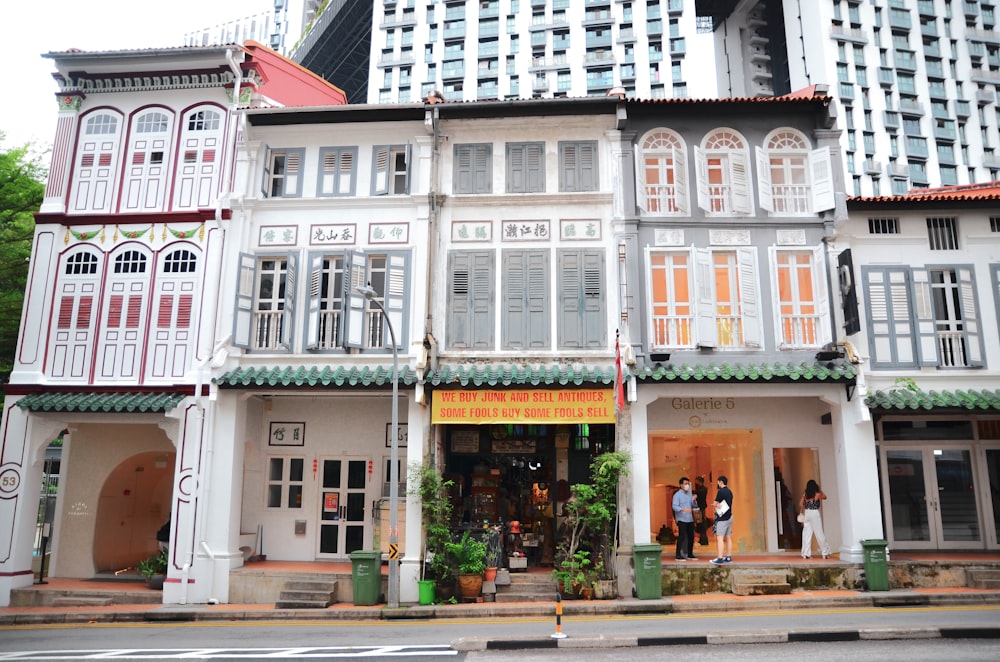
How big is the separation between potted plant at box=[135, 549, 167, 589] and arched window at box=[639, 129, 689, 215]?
13.7 meters

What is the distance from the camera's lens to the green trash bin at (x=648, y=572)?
13.9m

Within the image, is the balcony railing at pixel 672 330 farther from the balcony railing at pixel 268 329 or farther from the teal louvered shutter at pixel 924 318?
the balcony railing at pixel 268 329

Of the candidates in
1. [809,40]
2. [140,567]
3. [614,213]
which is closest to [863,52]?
[809,40]

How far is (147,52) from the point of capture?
56.0 ft

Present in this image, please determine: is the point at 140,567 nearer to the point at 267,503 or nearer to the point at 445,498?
the point at 267,503

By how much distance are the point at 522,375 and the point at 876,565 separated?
8.13 meters

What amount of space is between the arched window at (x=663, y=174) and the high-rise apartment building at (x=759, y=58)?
3738 centimetres

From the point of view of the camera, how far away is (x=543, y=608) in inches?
528

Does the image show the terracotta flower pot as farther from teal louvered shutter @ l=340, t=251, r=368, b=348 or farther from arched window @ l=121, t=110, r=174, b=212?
arched window @ l=121, t=110, r=174, b=212

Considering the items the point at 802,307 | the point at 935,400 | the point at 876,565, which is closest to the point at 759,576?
the point at 876,565

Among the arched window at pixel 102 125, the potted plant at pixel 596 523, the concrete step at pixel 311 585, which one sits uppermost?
the arched window at pixel 102 125

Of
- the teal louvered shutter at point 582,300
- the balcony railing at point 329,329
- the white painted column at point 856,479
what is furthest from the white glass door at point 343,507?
the white painted column at point 856,479

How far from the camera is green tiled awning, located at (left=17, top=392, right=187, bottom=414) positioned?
15.3 meters

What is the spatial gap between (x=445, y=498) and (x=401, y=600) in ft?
7.36
